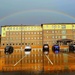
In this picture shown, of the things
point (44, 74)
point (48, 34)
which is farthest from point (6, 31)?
point (44, 74)

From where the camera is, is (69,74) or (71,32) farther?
(71,32)

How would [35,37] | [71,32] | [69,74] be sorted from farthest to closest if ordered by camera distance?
1. [35,37]
2. [71,32]
3. [69,74]

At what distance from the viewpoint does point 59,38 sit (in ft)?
353

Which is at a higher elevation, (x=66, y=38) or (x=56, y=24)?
(x=56, y=24)

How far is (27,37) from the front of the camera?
113000 millimetres

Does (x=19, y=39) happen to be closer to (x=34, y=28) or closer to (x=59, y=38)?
(x=34, y=28)

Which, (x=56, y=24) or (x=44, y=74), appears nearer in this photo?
(x=44, y=74)

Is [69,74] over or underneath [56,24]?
underneath

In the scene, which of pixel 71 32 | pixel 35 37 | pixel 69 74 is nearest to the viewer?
pixel 69 74

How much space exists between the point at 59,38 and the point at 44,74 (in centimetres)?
9668

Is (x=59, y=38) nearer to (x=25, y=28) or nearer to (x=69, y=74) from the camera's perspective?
(x=25, y=28)

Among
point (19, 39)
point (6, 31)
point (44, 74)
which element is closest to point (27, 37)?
point (19, 39)

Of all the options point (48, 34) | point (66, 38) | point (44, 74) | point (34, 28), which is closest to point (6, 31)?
point (34, 28)

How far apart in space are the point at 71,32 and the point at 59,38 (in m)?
6.76
